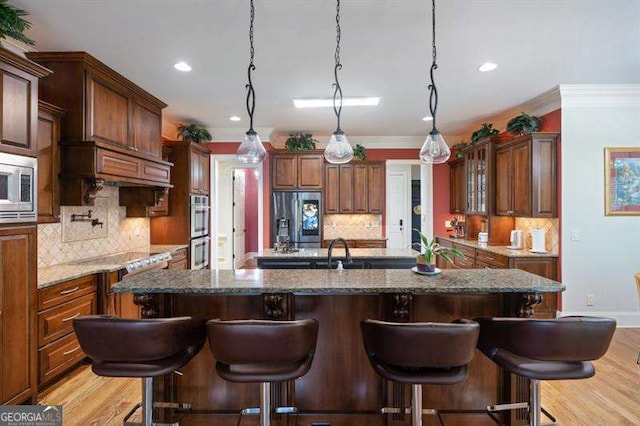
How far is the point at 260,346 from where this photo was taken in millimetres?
1441

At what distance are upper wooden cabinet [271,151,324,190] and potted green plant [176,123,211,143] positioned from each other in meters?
1.18

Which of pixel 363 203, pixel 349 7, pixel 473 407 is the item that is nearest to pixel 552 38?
pixel 349 7

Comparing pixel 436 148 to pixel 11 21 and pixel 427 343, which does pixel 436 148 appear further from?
pixel 11 21

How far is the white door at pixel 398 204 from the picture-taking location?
729cm

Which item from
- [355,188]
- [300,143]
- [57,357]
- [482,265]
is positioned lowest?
[57,357]

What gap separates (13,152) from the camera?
213 cm

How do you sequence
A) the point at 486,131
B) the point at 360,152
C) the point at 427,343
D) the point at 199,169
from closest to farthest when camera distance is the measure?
the point at 427,343 → the point at 486,131 → the point at 199,169 → the point at 360,152

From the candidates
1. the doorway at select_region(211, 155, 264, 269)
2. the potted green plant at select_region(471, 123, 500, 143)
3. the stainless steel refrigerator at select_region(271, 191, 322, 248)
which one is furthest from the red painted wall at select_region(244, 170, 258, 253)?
the potted green plant at select_region(471, 123, 500, 143)

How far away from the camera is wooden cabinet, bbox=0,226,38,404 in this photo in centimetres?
207

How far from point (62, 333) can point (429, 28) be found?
12.6 ft

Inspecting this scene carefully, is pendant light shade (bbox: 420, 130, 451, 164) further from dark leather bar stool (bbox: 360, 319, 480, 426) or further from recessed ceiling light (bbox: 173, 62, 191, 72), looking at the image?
recessed ceiling light (bbox: 173, 62, 191, 72)

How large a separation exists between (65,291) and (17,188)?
38.4 inches

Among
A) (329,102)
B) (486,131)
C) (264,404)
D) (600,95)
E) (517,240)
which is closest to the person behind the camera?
(264,404)

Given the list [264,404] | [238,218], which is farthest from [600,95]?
[238,218]
